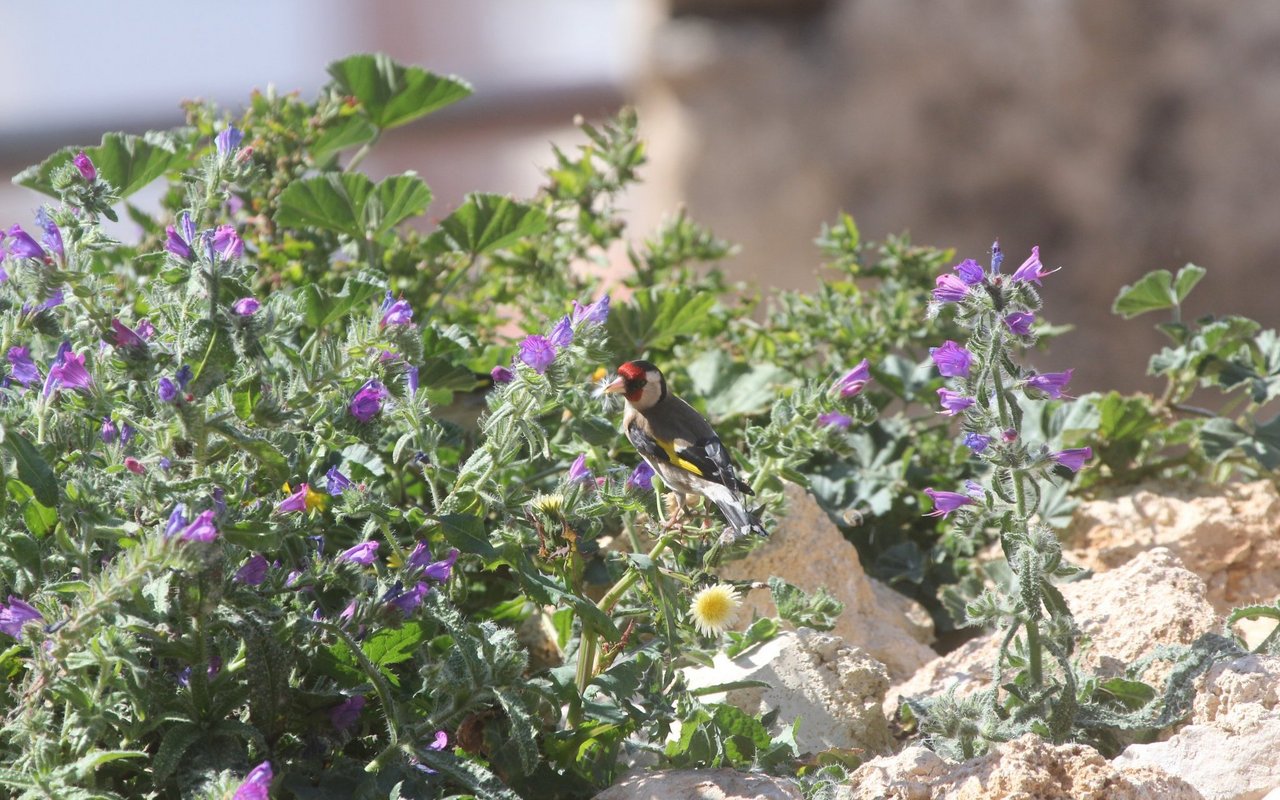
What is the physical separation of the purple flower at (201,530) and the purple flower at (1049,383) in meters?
0.61

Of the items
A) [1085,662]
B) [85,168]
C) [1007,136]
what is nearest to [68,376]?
[85,168]

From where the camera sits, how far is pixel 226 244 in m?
1.08

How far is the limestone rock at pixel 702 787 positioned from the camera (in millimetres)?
1055

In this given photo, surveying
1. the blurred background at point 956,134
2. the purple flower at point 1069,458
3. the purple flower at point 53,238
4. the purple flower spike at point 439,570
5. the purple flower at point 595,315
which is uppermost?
the blurred background at point 956,134

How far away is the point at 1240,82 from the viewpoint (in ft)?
12.3

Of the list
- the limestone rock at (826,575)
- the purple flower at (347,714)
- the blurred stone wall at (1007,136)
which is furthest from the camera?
the blurred stone wall at (1007,136)

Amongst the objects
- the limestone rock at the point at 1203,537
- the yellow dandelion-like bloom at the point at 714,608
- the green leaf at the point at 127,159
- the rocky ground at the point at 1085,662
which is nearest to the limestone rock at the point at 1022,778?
the rocky ground at the point at 1085,662

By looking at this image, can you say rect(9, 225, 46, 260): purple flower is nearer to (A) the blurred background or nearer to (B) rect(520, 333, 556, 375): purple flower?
(B) rect(520, 333, 556, 375): purple flower

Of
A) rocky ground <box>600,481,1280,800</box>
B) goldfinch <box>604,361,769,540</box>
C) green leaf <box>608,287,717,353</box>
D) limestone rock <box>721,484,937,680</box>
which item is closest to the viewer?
rocky ground <box>600,481,1280,800</box>

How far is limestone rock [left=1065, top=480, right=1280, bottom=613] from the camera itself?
5.08 feet

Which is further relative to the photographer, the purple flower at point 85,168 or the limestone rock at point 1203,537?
the limestone rock at point 1203,537

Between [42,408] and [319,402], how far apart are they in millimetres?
203

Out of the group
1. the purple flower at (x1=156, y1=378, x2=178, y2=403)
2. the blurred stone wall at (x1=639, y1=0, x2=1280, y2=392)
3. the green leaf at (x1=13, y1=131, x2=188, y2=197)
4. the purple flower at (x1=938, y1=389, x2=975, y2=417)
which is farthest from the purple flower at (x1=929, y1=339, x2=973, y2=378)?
the blurred stone wall at (x1=639, y1=0, x2=1280, y2=392)

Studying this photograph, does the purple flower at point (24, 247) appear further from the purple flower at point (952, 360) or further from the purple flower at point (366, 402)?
the purple flower at point (952, 360)
